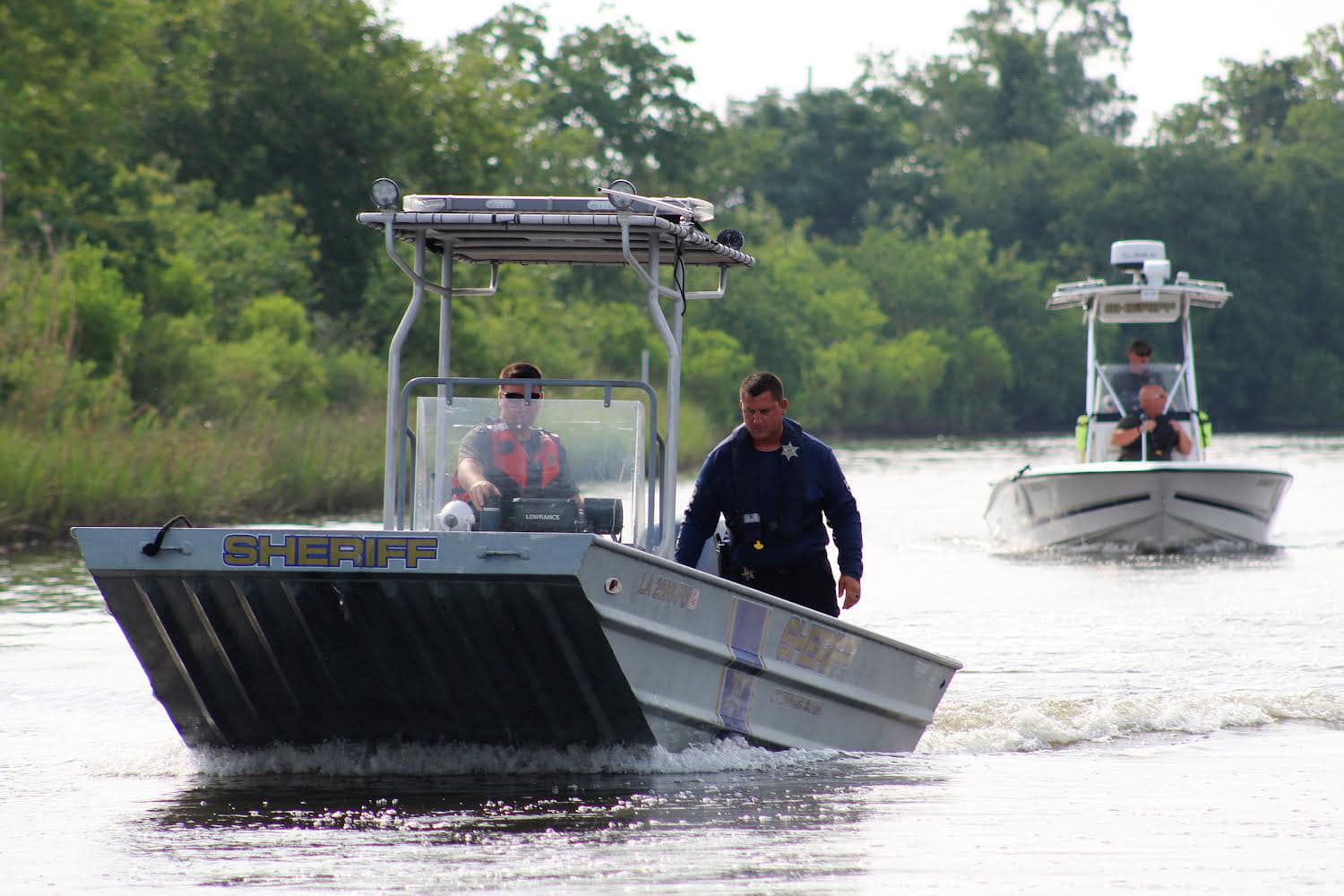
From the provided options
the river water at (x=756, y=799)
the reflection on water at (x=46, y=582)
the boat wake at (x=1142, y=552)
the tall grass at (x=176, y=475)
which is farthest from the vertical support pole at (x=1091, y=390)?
the reflection on water at (x=46, y=582)

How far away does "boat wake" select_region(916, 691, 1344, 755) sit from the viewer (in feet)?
33.4

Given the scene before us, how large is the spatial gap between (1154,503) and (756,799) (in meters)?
13.1

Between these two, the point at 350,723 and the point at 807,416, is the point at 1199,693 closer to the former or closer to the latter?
the point at 350,723

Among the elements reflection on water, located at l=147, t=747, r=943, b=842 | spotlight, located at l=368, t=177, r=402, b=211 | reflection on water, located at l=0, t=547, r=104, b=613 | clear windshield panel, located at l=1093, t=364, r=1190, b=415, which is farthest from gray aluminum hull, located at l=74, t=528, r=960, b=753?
clear windshield panel, located at l=1093, t=364, r=1190, b=415

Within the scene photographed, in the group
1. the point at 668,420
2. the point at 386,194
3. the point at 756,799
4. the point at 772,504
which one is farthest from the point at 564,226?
the point at 756,799

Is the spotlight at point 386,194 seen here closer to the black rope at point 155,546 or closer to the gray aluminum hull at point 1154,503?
the black rope at point 155,546

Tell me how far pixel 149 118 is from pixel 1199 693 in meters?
34.1

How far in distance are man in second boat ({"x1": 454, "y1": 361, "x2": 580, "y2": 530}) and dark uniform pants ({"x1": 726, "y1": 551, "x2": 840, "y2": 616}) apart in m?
0.88

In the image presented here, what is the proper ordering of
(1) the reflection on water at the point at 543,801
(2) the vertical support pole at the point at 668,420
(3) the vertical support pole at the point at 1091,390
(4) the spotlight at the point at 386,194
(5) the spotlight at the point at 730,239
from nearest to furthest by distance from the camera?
(1) the reflection on water at the point at 543,801 < (4) the spotlight at the point at 386,194 < (2) the vertical support pole at the point at 668,420 < (5) the spotlight at the point at 730,239 < (3) the vertical support pole at the point at 1091,390

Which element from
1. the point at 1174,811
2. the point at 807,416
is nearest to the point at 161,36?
the point at 807,416

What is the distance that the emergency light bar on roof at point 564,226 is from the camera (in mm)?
8523

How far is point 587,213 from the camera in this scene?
8.52 meters

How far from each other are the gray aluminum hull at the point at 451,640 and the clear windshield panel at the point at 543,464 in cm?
79

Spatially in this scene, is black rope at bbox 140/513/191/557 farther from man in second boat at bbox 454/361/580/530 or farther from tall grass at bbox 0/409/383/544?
tall grass at bbox 0/409/383/544
